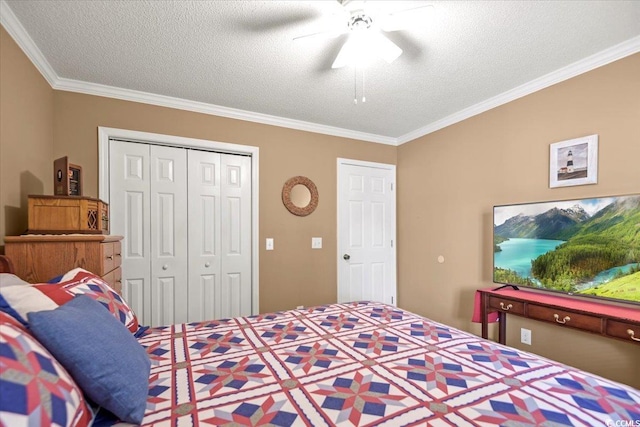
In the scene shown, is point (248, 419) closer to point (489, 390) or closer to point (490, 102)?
point (489, 390)

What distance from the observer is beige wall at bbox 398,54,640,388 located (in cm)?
206

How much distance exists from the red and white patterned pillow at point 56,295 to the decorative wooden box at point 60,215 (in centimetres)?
58

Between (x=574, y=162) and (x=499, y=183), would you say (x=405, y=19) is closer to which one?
(x=574, y=162)

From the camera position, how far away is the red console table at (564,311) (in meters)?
1.75

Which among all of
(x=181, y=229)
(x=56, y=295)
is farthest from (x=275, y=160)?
(x=56, y=295)

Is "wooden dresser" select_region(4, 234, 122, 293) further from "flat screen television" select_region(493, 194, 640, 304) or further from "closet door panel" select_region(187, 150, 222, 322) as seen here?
"flat screen television" select_region(493, 194, 640, 304)

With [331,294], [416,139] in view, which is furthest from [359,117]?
[331,294]

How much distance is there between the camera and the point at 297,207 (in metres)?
3.46

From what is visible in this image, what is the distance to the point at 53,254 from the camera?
5.72ft

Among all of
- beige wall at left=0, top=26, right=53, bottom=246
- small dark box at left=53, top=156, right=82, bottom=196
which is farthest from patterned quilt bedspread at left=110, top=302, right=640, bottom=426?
beige wall at left=0, top=26, right=53, bottom=246

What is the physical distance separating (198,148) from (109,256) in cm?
141

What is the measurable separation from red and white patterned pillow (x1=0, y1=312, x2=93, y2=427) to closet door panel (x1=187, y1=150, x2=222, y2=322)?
2204 millimetres

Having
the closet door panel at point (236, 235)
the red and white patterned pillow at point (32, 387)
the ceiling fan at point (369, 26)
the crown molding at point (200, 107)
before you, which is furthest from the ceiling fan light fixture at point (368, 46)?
the red and white patterned pillow at point (32, 387)

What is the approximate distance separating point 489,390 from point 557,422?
0.21 meters
